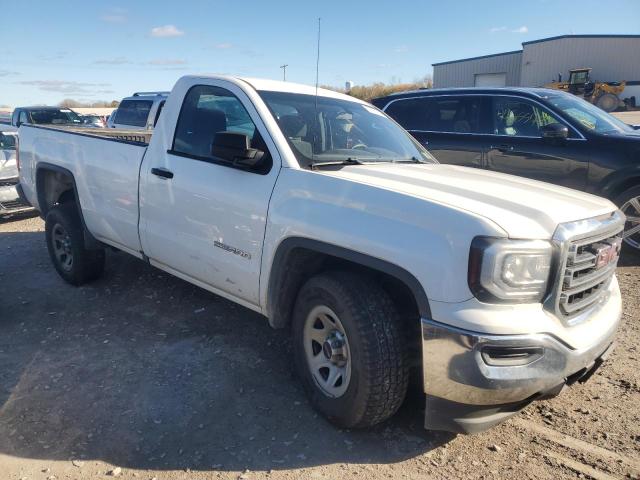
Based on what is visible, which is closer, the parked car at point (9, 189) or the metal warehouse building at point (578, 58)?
the parked car at point (9, 189)

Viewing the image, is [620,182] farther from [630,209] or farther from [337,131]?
[337,131]

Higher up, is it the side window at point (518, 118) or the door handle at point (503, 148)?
the side window at point (518, 118)

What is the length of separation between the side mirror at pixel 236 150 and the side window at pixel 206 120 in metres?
0.30

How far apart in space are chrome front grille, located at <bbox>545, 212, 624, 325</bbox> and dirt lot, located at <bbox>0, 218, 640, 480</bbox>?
2.69 feet

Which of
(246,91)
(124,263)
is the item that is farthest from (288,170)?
(124,263)

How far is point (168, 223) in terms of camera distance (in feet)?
12.7

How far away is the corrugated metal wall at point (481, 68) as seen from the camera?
4241 cm

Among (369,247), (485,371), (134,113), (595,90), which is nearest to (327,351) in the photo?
(369,247)

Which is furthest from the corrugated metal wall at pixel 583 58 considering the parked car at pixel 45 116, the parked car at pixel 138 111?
the parked car at pixel 45 116

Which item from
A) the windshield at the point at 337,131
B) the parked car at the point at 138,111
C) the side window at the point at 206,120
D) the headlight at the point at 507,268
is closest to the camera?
the headlight at the point at 507,268

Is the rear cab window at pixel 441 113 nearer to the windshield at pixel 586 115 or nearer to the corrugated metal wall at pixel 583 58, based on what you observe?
the windshield at pixel 586 115

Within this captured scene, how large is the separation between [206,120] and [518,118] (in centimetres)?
448

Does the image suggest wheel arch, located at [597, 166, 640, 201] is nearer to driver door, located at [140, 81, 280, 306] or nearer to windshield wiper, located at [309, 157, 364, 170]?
windshield wiper, located at [309, 157, 364, 170]

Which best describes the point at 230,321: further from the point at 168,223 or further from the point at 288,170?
the point at 288,170
